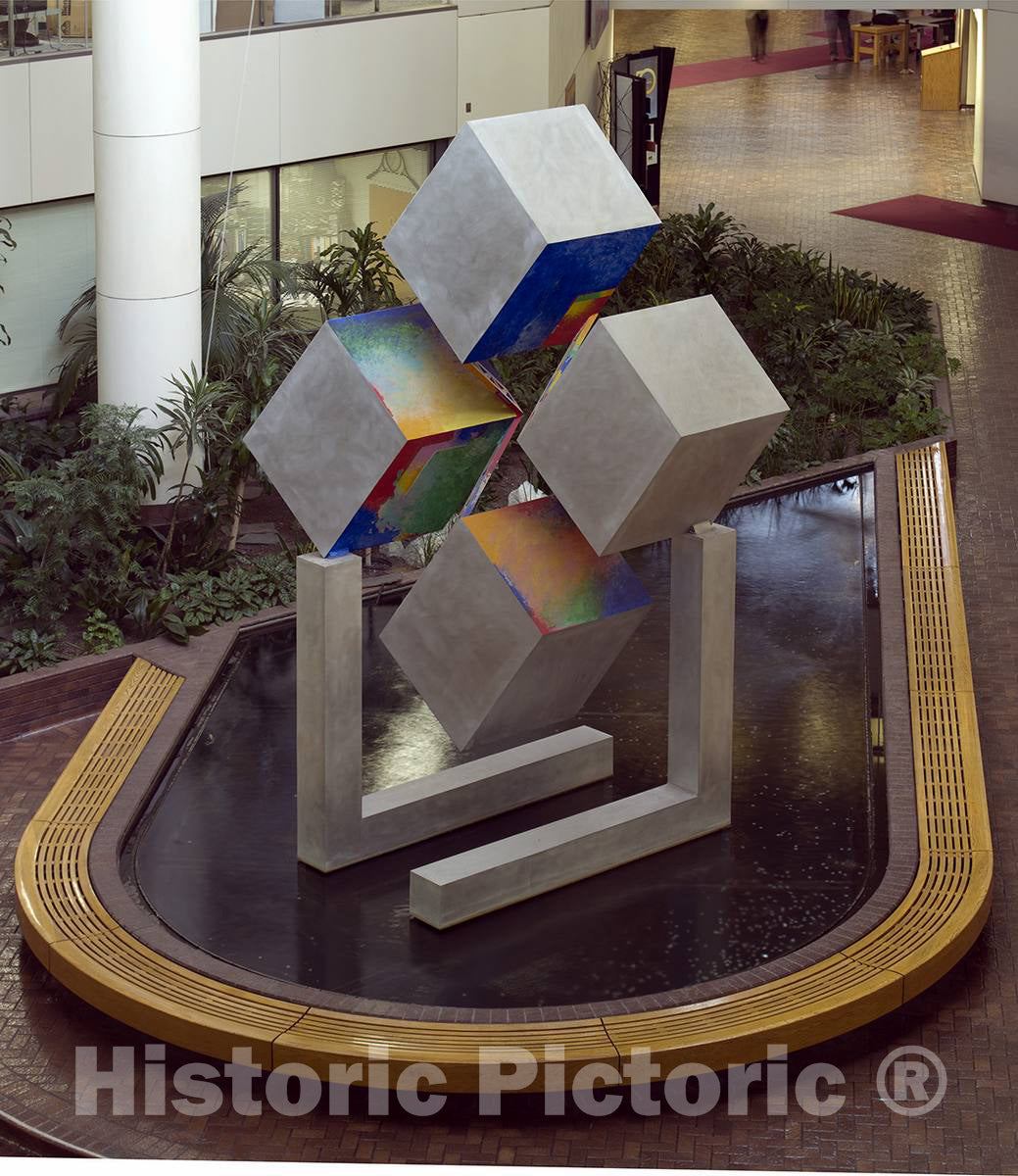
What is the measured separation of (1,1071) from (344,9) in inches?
450

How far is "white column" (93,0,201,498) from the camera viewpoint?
1204cm

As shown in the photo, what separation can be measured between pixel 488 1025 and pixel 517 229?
134 inches

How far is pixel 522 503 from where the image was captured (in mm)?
8797

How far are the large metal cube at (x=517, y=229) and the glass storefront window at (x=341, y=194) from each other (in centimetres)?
843

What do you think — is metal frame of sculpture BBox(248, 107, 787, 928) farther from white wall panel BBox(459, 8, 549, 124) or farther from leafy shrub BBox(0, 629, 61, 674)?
white wall panel BBox(459, 8, 549, 124)

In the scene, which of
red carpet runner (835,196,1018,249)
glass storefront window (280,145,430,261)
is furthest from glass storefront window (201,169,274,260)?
red carpet runner (835,196,1018,249)

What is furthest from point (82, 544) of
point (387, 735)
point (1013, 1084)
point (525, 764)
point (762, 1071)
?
point (1013, 1084)

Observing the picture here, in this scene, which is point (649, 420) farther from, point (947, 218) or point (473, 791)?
point (947, 218)

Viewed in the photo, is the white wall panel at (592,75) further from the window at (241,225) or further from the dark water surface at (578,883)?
the dark water surface at (578,883)

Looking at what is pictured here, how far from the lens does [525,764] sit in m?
9.69

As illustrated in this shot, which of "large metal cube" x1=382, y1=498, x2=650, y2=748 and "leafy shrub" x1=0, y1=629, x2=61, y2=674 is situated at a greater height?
"large metal cube" x1=382, y1=498, x2=650, y2=748

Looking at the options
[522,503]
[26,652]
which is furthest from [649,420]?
[26,652]

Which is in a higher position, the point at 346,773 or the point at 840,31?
the point at 840,31

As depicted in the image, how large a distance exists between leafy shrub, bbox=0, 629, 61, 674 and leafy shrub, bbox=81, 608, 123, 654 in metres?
0.21
